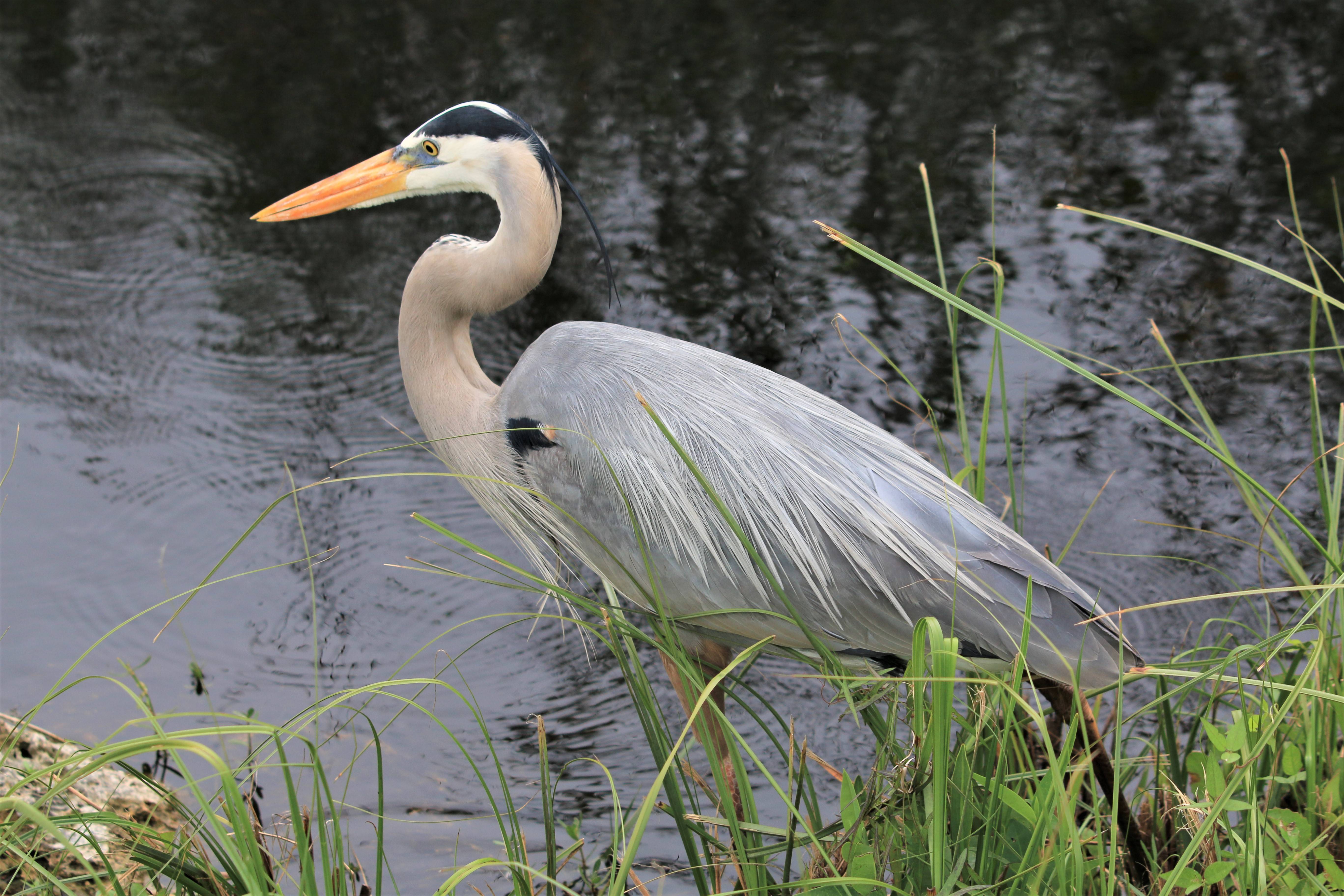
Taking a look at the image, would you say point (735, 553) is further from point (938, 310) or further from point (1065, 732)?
point (938, 310)

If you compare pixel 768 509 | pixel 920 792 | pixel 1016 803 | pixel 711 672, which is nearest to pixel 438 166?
pixel 768 509

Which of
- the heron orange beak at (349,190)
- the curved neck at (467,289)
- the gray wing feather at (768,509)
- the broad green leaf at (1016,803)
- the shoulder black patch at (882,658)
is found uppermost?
the heron orange beak at (349,190)

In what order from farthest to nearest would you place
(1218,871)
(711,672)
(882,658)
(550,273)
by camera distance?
(550,273)
(711,672)
(882,658)
(1218,871)

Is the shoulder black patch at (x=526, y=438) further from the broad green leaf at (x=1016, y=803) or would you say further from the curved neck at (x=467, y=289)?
the broad green leaf at (x=1016, y=803)

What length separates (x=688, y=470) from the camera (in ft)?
8.74

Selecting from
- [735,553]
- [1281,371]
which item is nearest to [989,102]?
[1281,371]

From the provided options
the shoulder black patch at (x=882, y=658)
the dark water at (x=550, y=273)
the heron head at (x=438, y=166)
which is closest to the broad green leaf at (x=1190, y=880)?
the shoulder black patch at (x=882, y=658)

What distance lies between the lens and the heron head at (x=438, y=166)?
290 centimetres

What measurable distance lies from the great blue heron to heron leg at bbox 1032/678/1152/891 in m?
0.12

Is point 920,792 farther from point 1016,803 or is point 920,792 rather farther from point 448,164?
point 448,164

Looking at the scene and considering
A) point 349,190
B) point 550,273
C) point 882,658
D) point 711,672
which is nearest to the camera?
point 882,658

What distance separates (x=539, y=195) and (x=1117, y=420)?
2.64 metres

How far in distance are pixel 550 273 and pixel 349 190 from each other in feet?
7.81

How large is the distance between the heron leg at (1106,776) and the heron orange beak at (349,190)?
1908 mm
